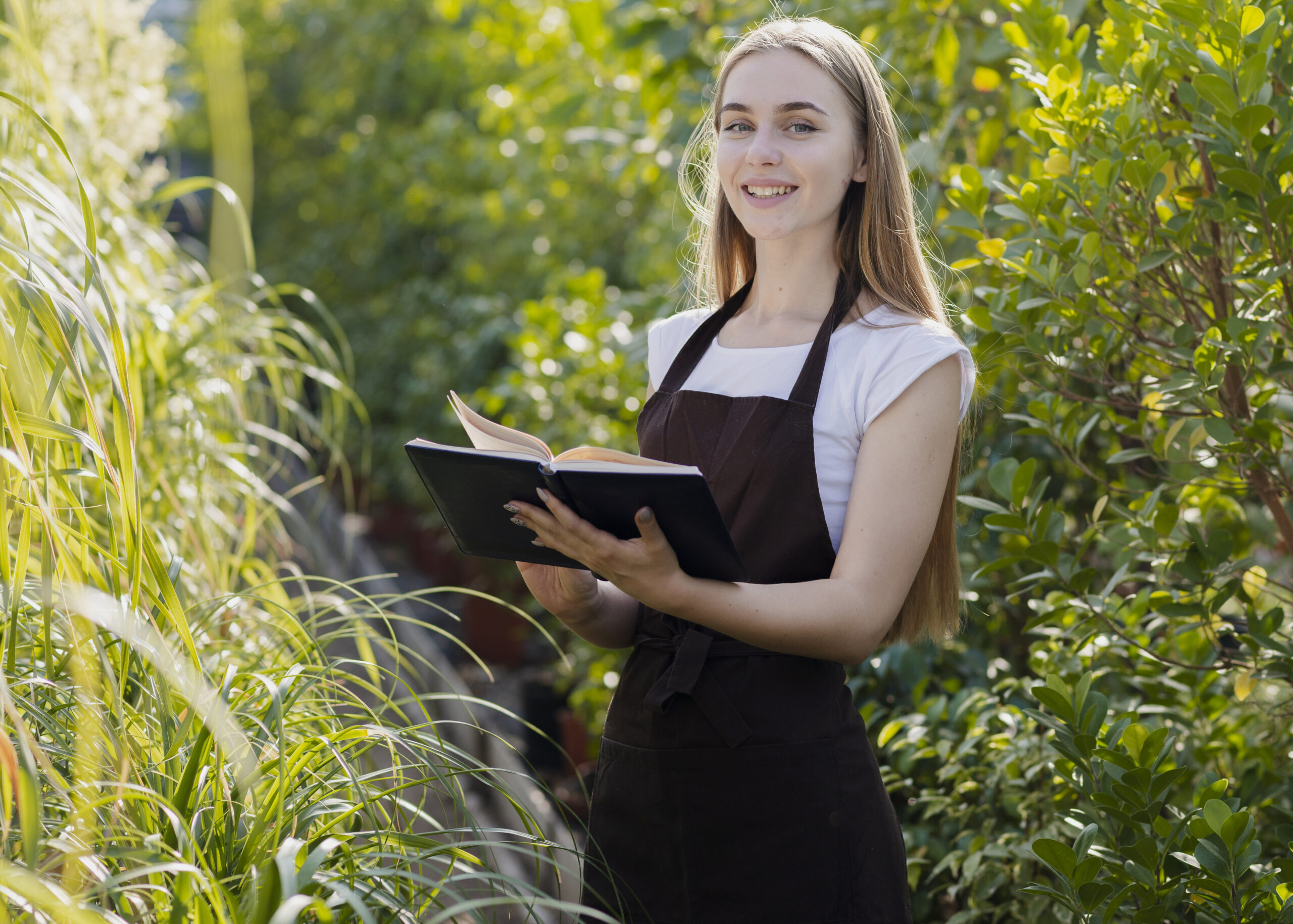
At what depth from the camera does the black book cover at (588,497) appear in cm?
119

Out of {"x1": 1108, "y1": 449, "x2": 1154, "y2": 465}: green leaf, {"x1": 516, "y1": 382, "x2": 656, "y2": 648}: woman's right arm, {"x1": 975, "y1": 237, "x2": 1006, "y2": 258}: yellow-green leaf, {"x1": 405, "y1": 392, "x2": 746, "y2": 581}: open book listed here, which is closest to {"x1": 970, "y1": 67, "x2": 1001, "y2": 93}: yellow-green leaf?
{"x1": 975, "y1": 237, "x2": 1006, "y2": 258}: yellow-green leaf

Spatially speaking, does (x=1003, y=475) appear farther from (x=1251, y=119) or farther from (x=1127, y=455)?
(x=1251, y=119)

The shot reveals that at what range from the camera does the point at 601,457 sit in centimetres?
127

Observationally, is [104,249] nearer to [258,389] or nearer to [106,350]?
[258,389]

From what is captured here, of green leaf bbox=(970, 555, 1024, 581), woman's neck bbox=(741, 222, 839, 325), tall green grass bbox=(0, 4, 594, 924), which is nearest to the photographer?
tall green grass bbox=(0, 4, 594, 924)

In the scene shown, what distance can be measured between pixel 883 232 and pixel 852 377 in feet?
0.85

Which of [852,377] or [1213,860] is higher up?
[852,377]

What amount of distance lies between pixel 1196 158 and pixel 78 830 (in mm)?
1870

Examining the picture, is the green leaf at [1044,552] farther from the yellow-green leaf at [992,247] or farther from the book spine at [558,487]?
the book spine at [558,487]

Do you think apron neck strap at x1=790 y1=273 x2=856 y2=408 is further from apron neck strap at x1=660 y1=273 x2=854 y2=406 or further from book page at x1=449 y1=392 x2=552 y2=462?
book page at x1=449 y1=392 x2=552 y2=462

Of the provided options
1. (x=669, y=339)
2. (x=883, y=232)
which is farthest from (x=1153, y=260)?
(x=669, y=339)

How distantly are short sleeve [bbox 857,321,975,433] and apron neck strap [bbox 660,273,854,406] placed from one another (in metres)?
0.07

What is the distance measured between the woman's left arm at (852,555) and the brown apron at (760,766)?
82 mm

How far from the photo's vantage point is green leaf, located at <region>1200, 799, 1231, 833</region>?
4.48 ft
